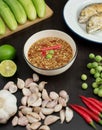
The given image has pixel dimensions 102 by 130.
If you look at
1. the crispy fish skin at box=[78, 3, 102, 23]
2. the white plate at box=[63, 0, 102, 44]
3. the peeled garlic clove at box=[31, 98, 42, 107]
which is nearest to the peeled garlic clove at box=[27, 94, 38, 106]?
the peeled garlic clove at box=[31, 98, 42, 107]

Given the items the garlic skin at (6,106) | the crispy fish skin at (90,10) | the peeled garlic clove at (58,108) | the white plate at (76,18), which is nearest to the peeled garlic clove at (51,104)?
the peeled garlic clove at (58,108)

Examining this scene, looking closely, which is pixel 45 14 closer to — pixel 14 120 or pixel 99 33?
pixel 99 33

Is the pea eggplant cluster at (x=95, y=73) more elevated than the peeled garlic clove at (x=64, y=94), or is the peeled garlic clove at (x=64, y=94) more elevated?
the pea eggplant cluster at (x=95, y=73)

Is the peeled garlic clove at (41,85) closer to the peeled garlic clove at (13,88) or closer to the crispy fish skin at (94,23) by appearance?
the peeled garlic clove at (13,88)

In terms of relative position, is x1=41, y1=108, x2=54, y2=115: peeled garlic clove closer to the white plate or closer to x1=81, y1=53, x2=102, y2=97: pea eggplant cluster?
x1=81, y1=53, x2=102, y2=97: pea eggplant cluster

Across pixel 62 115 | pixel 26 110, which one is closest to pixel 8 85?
pixel 26 110

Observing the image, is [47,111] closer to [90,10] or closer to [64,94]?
[64,94]
